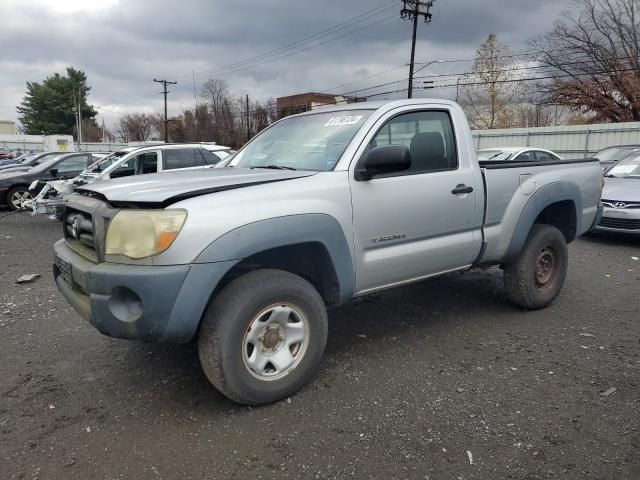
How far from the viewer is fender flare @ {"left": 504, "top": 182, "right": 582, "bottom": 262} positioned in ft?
14.4

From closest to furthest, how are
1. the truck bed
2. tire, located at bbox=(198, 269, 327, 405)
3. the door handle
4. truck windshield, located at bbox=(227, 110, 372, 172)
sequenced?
tire, located at bbox=(198, 269, 327, 405)
truck windshield, located at bbox=(227, 110, 372, 172)
the door handle
the truck bed

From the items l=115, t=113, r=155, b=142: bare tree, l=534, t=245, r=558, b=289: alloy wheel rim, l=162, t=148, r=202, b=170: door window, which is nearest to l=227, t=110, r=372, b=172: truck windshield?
l=534, t=245, r=558, b=289: alloy wheel rim

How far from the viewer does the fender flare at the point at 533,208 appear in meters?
4.38

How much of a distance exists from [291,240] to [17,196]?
12292mm

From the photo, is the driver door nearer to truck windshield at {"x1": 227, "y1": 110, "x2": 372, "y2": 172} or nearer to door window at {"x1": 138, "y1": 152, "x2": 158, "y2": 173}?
truck windshield at {"x1": 227, "y1": 110, "x2": 372, "y2": 172}

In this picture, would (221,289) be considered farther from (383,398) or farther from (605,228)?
(605,228)

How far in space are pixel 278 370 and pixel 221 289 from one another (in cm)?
63

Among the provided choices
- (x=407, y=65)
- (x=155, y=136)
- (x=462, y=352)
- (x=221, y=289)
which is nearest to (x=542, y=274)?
(x=462, y=352)

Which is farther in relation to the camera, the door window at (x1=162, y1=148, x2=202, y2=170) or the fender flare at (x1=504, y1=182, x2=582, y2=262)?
the door window at (x1=162, y1=148, x2=202, y2=170)

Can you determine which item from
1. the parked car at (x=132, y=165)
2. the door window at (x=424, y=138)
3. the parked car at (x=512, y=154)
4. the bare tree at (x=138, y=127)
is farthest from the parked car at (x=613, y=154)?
the bare tree at (x=138, y=127)

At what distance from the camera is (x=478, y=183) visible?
4020mm

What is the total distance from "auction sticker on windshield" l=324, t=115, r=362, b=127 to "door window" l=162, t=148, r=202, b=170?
736 centimetres

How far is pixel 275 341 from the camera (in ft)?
10.0

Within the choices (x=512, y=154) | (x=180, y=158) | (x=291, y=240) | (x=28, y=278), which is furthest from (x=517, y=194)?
(x=180, y=158)
